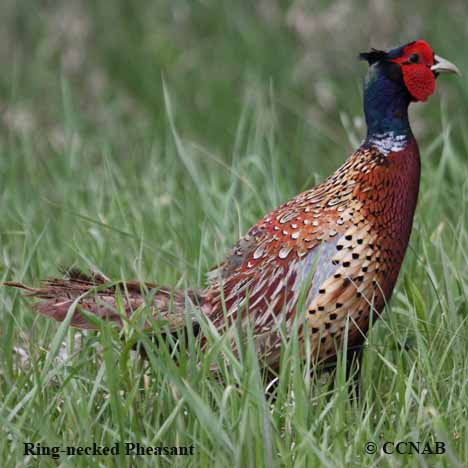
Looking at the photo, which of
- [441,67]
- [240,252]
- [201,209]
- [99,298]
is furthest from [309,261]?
[201,209]

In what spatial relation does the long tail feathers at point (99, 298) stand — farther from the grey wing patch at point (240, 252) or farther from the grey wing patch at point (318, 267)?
the grey wing patch at point (318, 267)

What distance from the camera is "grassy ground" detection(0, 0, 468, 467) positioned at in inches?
115

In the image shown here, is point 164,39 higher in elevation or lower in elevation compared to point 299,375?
higher

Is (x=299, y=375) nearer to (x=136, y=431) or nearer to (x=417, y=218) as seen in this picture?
(x=136, y=431)

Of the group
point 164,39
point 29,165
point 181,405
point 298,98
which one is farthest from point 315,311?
point 164,39

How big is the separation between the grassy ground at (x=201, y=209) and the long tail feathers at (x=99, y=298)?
11 cm

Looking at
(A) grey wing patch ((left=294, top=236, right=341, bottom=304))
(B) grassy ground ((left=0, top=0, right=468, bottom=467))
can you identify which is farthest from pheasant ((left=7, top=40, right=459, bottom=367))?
(B) grassy ground ((left=0, top=0, right=468, bottom=467))

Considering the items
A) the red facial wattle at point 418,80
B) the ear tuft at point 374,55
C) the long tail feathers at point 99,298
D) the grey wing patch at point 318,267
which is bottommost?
the long tail feathers at point 99,298

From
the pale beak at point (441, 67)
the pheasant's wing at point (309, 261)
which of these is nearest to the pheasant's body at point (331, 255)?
the pheasant's wing at point (309, 261)

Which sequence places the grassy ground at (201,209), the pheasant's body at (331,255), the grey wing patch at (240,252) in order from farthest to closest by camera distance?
the grey wing patch at (240,252) < the pheasant's body at (331,255) < the grassy ground at (201,209)

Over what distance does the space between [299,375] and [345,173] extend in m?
0.91

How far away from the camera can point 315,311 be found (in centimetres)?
337

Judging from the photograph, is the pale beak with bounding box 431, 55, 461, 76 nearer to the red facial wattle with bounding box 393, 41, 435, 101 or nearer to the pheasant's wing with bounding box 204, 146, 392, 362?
the red facial wattle with bounding box 393, 41, 435, 101

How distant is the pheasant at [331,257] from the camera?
3.37 metres
